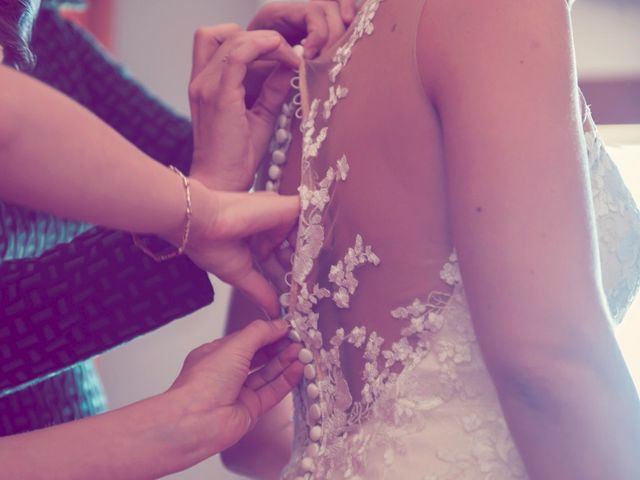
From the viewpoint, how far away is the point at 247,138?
0.92m

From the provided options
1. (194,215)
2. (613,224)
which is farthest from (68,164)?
(613,224)

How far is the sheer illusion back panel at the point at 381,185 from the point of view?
75 cm

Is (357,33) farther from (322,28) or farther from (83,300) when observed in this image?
(83,300)

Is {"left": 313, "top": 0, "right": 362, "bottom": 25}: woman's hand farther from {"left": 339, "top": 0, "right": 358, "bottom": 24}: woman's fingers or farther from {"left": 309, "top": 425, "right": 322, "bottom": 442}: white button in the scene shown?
{"left": 309, "top": 425, "right": 322, "bottom": 442}: white button

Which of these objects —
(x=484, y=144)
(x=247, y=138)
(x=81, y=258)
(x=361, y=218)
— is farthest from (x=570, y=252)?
(x=81, y=258)

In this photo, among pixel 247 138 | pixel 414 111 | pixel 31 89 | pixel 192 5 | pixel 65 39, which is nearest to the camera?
pixel 31 89

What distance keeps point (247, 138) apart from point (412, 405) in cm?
36

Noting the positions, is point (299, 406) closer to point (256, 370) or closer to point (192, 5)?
point (256, 370)

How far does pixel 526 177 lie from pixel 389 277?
0.66 ft

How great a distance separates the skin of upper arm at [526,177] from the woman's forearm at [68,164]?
0.28m

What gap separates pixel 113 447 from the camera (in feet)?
2.65

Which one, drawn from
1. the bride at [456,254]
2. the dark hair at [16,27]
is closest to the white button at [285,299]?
the bride at [456,254]

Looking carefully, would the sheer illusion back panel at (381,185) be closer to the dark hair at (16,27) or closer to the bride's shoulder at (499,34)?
the bride's shoulder at (499,34)

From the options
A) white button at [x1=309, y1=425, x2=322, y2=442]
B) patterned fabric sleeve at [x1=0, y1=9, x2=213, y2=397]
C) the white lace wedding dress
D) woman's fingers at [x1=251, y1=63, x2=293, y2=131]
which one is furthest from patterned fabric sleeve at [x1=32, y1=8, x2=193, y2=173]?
white button at [x1=309, y1=425, x2=322, y2=442]
